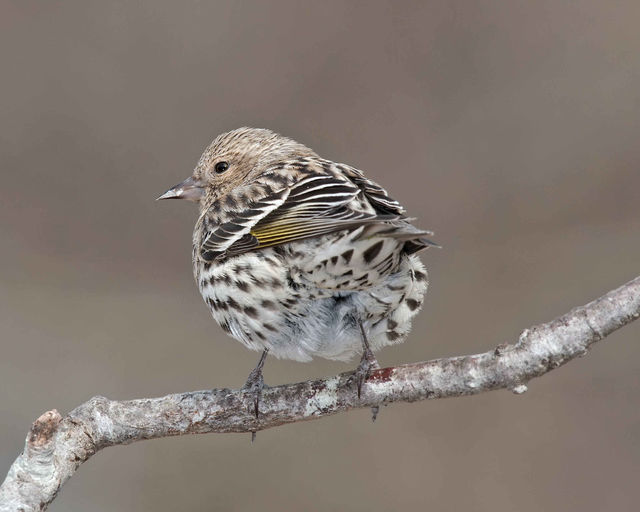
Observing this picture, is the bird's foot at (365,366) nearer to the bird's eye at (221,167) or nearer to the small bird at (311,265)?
the small bird at (311,265)

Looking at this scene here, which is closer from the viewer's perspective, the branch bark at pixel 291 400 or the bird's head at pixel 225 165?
the branch bark at pixel 291 400

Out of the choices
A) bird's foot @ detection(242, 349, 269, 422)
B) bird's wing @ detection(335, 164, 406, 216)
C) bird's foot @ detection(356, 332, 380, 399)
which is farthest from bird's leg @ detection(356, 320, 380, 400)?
bird's wing @ detection(335, 164, 406, 216)

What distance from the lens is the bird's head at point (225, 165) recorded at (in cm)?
568

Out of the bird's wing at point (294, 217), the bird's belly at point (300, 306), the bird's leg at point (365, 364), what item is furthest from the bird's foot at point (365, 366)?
the bird's wing at point (294, 217)

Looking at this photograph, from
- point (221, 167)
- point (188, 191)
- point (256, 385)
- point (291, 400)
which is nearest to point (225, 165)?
point (221, 167)

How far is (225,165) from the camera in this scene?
5.72 metres

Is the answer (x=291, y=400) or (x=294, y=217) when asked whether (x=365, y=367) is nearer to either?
(x=291, y=400)

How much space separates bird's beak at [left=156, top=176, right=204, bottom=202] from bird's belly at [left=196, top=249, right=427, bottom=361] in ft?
2.84

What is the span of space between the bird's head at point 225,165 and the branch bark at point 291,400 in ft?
4.83

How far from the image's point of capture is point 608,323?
12.4 feet

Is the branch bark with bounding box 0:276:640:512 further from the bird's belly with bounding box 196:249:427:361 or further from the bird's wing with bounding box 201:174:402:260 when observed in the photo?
the bird's wing with bounding box 201:174:402:260

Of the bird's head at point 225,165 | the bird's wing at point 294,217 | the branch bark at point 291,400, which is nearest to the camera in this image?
the branch bark at point 291,400

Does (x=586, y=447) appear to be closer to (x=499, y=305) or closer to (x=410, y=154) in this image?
(x=499, y=305)

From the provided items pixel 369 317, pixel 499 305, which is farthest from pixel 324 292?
pixel 499 305
